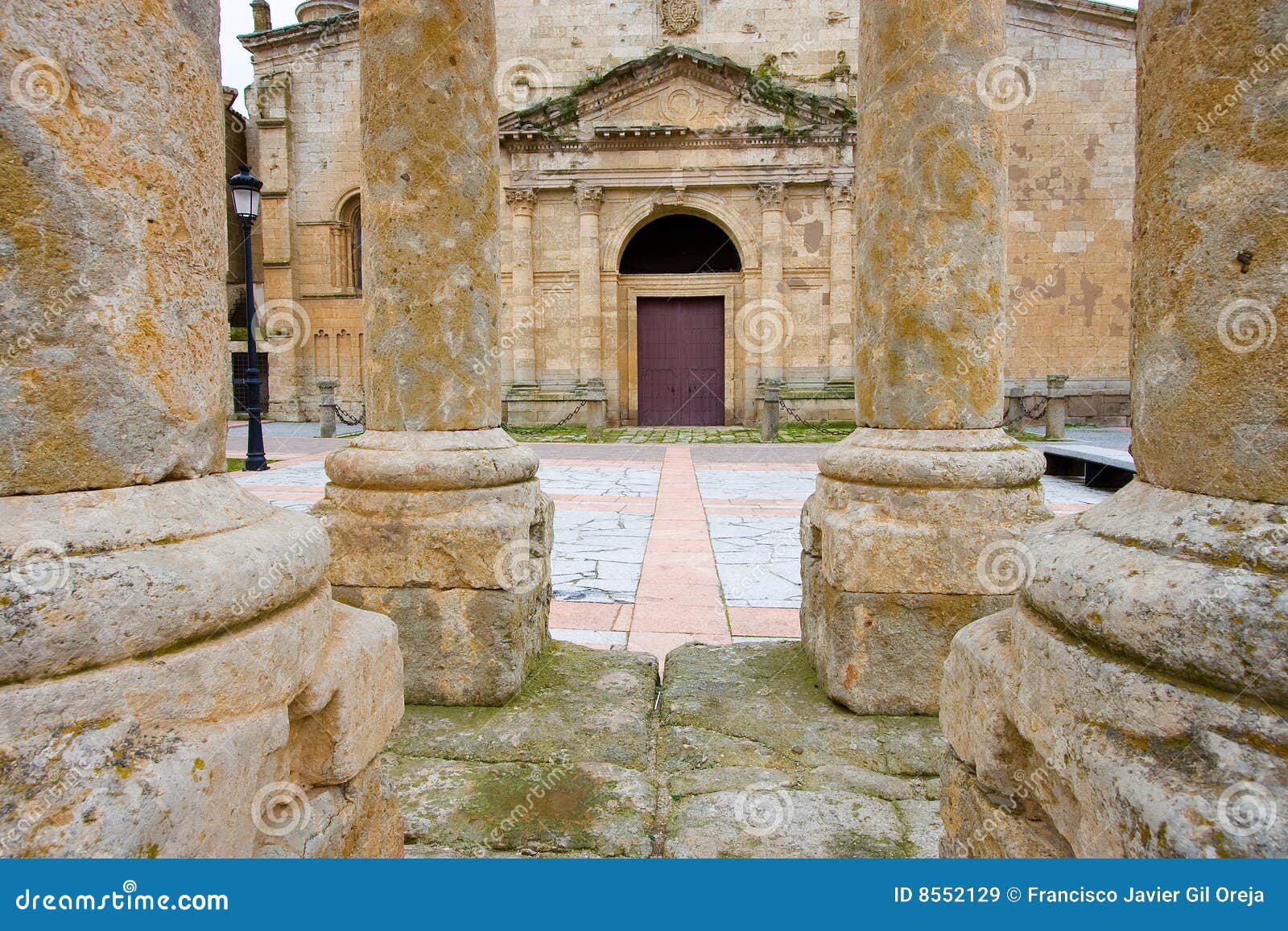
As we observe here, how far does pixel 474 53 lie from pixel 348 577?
211cm

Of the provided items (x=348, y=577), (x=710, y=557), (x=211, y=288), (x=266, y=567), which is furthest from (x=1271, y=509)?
(x=710, y=557)

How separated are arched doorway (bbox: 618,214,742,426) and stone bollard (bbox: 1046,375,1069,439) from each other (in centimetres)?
706

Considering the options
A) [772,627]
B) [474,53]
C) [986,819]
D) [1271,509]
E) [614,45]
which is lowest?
[772,627]

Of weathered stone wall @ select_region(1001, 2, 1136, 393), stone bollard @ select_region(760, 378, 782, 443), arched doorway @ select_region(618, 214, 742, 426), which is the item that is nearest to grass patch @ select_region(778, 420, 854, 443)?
stone bollard @ select_region(760, 378, 782, 443)

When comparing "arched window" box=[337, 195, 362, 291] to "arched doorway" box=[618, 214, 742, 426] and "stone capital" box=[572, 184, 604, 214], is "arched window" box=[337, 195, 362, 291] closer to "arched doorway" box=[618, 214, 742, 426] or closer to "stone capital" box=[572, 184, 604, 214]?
"stone capital" box=[572, 184, 604, 214]

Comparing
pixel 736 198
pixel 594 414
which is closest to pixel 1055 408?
pixel 736 198

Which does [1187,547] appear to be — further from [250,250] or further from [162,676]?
[250,250]

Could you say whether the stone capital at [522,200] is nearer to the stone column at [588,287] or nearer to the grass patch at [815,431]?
the stone column at [588,287]

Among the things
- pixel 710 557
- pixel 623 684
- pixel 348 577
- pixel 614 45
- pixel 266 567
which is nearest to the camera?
pixel 266 567

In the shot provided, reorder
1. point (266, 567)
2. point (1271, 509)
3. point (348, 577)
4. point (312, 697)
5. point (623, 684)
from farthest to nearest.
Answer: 1. point (623, 684)
2. point (348, 577)
3. point (312, 697)
4. point (266, 567)
5. point (1271, 509)

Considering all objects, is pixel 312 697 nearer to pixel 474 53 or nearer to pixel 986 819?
pixel 986 819

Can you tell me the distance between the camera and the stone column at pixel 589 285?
1670 centimetres

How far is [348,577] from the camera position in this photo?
2.83 m

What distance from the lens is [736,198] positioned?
16.8 meters
